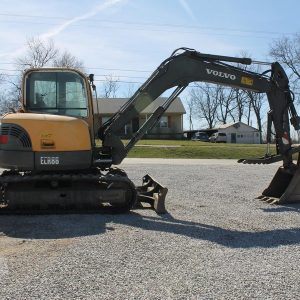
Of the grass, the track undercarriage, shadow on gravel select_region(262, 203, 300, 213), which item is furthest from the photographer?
the grass

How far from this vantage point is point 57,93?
1023 cm

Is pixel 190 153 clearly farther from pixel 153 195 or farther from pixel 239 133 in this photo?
pixel 239 133

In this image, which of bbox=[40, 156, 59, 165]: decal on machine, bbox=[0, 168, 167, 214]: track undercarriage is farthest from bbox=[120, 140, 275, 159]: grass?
bbox=[40, 156, 59, 165]: decal on machine

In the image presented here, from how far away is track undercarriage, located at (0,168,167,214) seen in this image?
9.74 m

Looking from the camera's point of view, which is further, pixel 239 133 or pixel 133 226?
pixel 239 133

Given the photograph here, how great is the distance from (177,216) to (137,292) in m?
4.82

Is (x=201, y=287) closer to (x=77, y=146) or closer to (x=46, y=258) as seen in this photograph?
(x=46, y=258)

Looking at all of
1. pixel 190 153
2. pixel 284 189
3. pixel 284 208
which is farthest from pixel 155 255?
pixel 190 153

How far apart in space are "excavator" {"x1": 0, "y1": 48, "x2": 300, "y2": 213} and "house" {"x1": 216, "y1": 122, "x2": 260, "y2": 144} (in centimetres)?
7429

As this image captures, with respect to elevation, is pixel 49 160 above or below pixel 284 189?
above

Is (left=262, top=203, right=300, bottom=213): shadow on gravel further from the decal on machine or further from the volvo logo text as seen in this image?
the decal on machine

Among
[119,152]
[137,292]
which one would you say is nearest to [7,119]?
[119,152]

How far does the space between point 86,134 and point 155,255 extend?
3.86 m

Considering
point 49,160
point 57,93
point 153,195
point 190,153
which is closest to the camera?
point 49,160
